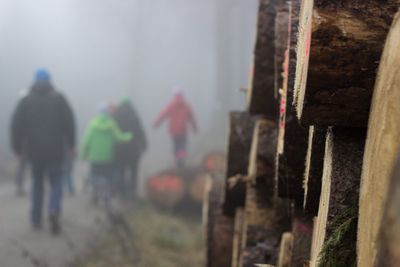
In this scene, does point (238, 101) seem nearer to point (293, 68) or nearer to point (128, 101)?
point (128, 101)

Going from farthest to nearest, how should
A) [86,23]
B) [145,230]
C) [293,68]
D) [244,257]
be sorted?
1. [86,23]
2. [145,230]
3. [244,257]
4. [293,68]

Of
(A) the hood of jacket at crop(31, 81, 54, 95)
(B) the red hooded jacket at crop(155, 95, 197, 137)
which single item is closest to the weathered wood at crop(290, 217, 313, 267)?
(A) the hood of jacket at crop(31, 81, 54, 95)

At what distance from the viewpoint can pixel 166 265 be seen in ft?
23.4

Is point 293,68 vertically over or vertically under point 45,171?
over

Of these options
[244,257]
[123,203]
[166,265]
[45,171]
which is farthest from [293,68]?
[123,203]

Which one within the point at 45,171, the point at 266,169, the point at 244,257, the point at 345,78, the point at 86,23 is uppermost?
the point at 86,23

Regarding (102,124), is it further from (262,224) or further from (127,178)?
(262,224)

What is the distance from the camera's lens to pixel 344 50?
4.90 ft

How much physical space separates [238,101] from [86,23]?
17410 millimetres

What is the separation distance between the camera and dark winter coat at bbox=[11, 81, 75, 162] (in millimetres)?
7570

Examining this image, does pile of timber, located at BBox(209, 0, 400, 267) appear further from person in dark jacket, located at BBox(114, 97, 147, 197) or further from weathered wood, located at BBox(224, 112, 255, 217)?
person in dark jacket, located at BBox(114, 97, 147, 197)

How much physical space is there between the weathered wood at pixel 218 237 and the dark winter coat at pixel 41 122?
3769 mm

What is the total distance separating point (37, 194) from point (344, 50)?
674 centimetres

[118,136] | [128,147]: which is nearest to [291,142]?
[118,136]
